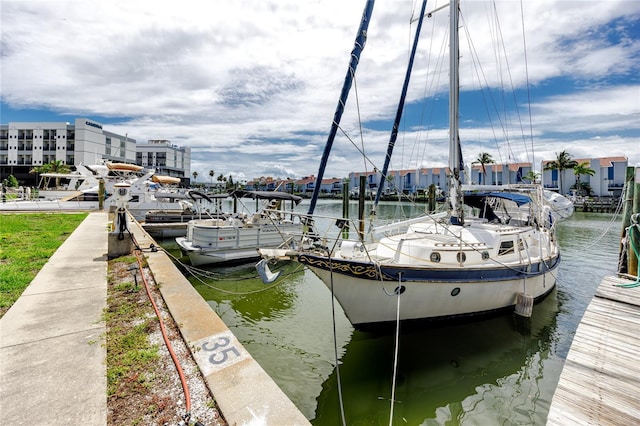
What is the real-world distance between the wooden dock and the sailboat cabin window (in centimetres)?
305

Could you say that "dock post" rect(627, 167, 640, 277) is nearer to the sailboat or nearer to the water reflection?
the sailboat

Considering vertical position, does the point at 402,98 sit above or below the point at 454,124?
above

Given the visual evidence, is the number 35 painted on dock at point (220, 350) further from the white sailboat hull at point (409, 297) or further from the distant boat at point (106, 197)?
the distant boat at point (106, 197)

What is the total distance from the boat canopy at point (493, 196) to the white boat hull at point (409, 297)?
372cm

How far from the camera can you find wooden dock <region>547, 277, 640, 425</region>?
10.7ft

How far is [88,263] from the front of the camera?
9.19 meters

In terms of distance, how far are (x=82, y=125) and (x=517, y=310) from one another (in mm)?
84328

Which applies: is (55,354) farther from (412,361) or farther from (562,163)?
(562,163)

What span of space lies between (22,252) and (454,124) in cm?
1441

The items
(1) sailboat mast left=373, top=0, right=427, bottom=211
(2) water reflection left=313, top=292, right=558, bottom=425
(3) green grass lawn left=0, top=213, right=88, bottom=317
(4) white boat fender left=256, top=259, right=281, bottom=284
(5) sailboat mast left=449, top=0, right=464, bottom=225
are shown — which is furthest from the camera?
(1) sailboat mast left=373, top=0, right=427, bottom=211

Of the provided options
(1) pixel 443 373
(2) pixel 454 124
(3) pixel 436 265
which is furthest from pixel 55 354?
(2) pixel 454 124

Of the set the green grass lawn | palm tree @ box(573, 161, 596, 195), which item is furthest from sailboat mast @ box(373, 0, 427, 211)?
palm tree @ box(573, 161, 596, 195)

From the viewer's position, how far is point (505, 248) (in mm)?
8789

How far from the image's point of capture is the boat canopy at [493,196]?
10.8 meters
